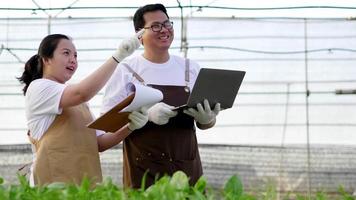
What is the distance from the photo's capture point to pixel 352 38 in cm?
719

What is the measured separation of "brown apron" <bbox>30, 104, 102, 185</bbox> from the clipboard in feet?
0.30

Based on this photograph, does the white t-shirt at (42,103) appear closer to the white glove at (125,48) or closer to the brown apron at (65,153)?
the brown apron at (65,153)

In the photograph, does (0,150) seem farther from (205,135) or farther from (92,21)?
(205,135)

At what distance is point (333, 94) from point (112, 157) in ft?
7.45

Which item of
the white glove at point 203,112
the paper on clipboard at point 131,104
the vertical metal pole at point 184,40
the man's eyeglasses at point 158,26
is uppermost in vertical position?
the man's eyeglasses at point 158,26

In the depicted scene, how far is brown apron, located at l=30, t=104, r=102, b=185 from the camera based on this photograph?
213 centimetres

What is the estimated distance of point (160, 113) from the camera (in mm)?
2178

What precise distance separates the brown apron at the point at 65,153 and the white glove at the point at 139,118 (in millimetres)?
154

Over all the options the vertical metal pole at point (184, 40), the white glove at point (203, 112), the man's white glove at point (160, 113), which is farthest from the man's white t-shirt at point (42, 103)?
the vertical metal pole at point (184, 40)

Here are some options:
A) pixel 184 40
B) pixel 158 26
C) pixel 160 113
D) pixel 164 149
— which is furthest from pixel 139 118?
pixel 184 40

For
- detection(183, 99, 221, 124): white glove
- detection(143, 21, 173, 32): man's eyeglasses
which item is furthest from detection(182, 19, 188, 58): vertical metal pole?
detection(183, 99, 221, 124): white glove

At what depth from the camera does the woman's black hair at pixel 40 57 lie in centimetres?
229

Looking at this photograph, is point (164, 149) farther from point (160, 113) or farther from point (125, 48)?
point (125, 48)

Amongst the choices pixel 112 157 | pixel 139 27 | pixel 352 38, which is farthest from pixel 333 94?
pixel 139 27
